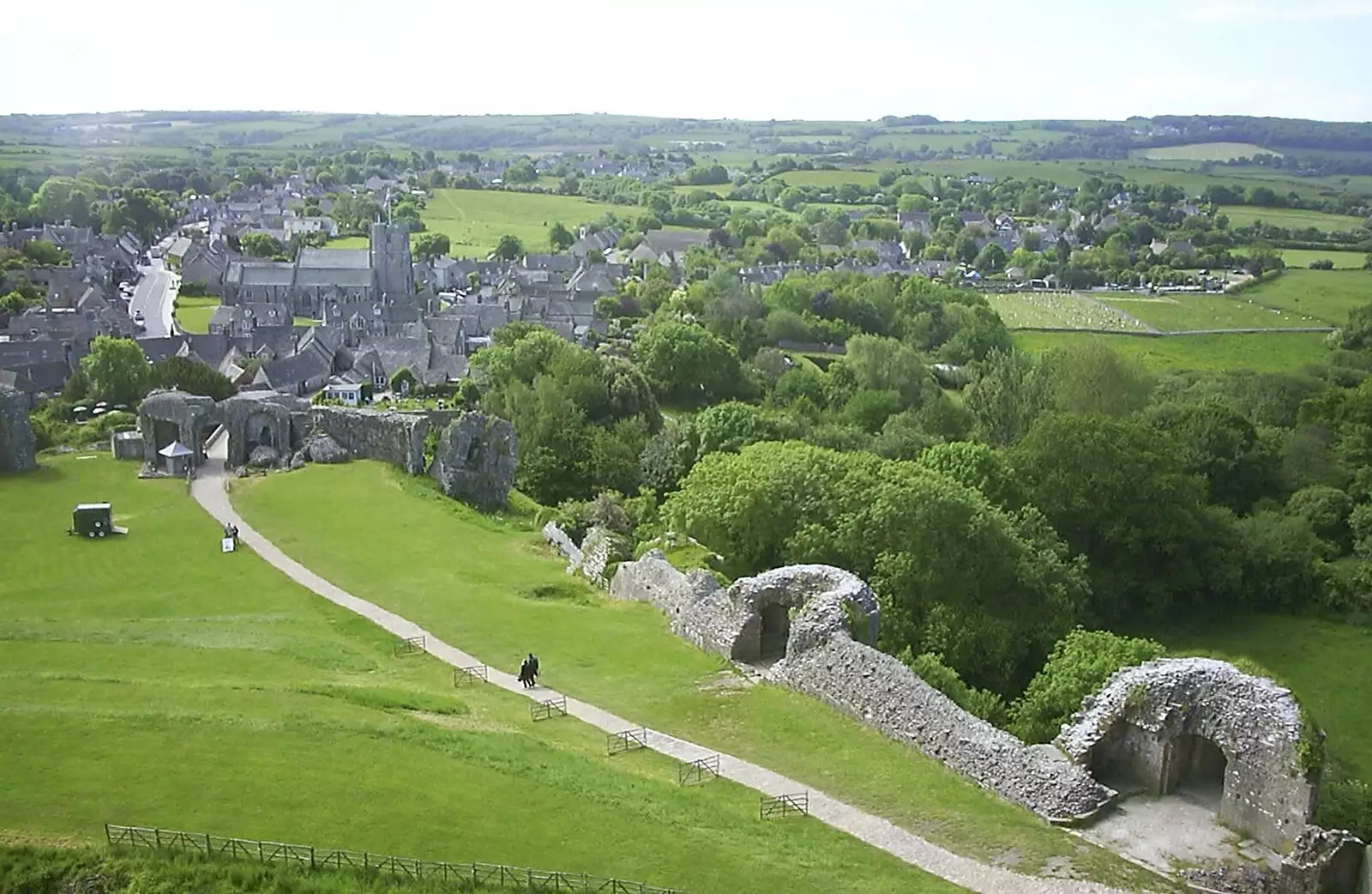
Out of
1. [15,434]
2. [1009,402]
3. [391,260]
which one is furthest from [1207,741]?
[391,260]

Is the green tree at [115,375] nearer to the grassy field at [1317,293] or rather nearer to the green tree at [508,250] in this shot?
the green tree at [508,250]

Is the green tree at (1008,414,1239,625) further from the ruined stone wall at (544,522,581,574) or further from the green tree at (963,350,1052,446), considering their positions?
the ruined stone wall at (544,522,581,574)

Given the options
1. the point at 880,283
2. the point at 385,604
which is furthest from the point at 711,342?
the point at 385,604

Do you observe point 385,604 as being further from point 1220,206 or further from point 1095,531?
point 1220,206

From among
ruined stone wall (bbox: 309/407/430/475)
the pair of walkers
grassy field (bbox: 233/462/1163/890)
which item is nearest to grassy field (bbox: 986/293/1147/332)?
ruined stone wall (bbox: 309/407/430/475)

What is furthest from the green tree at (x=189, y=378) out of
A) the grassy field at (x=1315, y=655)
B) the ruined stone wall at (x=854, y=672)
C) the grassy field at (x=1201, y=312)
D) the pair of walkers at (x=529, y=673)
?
the grassy field at (x=1201, y=312)
